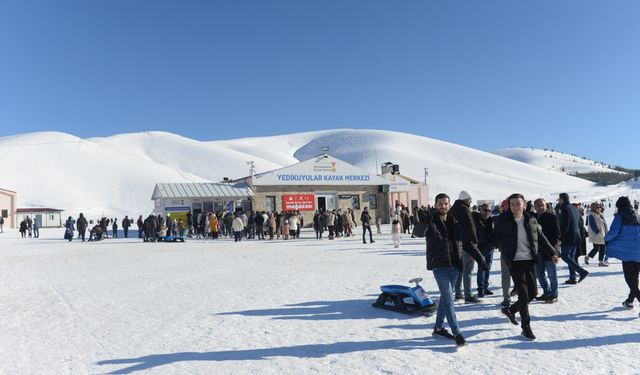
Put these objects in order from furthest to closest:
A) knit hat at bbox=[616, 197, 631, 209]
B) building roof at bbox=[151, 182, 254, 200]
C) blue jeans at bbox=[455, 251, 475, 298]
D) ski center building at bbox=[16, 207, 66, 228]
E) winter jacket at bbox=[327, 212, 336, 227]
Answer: ski center building at bbox=[16, 207, 66, 228], building roof at bbox=[151, 182, 254, 200], winter jacket at bbox=[327, 212, 336, 227], blue jeans at bbox=[455, 251, 475, 298], knit hat at bbox=[616, 197, 631, 209]

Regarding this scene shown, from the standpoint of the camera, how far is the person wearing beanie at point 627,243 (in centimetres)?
627

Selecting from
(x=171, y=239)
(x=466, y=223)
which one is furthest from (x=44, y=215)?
(x=466, y=223)

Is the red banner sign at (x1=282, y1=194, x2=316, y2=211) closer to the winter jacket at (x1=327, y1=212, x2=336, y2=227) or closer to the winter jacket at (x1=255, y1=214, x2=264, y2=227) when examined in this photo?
the winter jacket at (x1=255, y1=214, x2=264, y2=227)

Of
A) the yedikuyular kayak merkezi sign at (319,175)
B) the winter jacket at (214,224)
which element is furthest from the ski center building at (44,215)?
the winter jacket at (214,224)

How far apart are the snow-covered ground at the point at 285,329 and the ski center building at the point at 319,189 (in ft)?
68.5

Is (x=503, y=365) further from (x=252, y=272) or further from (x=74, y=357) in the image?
(x=252, y=272)

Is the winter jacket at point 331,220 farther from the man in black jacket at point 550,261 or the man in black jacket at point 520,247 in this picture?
the man in black jacket at point 520,247

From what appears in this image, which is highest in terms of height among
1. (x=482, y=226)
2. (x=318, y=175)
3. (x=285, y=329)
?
(x=318, y=175)

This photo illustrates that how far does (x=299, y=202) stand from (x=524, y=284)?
27.3 m

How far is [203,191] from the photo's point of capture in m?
30.4

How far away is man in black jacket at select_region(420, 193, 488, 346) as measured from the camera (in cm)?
521

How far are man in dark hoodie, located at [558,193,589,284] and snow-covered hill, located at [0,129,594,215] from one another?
72.0 m

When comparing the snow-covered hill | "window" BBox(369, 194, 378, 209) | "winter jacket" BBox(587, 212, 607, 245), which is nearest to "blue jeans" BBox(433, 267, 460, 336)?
"winter jacket" BBox(587, 212, 607, 245)

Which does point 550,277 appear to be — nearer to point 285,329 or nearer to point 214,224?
point 285,329
